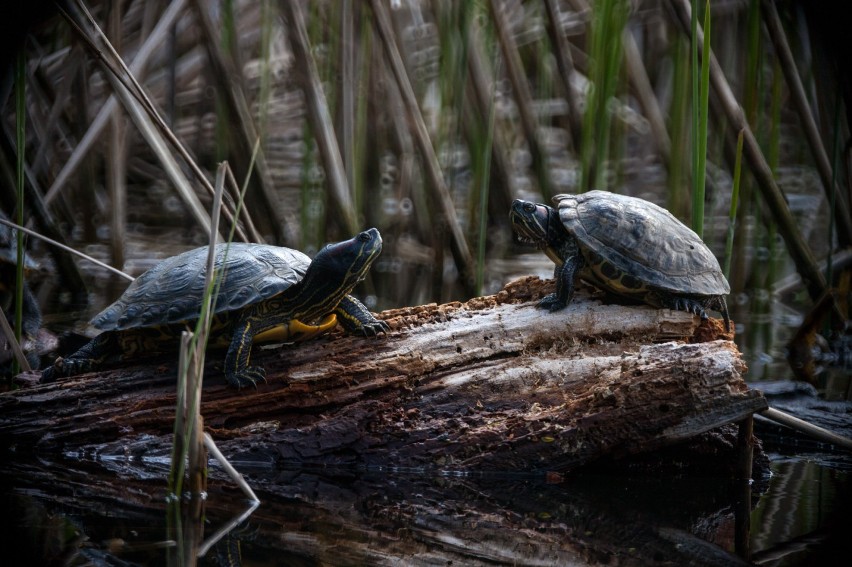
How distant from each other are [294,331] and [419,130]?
2.27 metres

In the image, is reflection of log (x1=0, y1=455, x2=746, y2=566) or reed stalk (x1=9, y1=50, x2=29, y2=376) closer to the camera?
reflection of log (x1=0, y1=455, x2=746, y2=566)

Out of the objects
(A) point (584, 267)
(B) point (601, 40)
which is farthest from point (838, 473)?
(B) point (601, 40)

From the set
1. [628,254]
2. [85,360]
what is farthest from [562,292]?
[85,360]

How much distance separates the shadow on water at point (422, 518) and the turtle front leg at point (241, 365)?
35 centimetres

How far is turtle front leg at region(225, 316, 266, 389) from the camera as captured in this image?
3090 mm

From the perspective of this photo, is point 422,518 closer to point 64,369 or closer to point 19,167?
point 64,369

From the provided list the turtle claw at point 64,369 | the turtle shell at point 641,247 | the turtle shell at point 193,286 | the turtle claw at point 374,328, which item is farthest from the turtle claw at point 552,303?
the turtle claw at point 64,369

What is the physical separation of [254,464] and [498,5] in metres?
3.69

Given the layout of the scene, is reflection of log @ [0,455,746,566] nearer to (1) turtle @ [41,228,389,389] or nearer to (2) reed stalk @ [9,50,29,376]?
(1) turtle @ [41,228,389,389]

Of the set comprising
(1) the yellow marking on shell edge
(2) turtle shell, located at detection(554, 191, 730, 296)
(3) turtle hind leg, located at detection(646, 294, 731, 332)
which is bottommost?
(1) the yellow marking on shell edge

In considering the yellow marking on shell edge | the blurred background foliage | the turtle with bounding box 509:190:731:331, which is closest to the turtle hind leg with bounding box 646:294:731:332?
the turtle with bounding box 509:190:731:331

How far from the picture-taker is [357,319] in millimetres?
3344

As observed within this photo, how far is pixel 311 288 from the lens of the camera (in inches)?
128

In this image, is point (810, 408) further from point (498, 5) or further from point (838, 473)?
point (498, 5)
